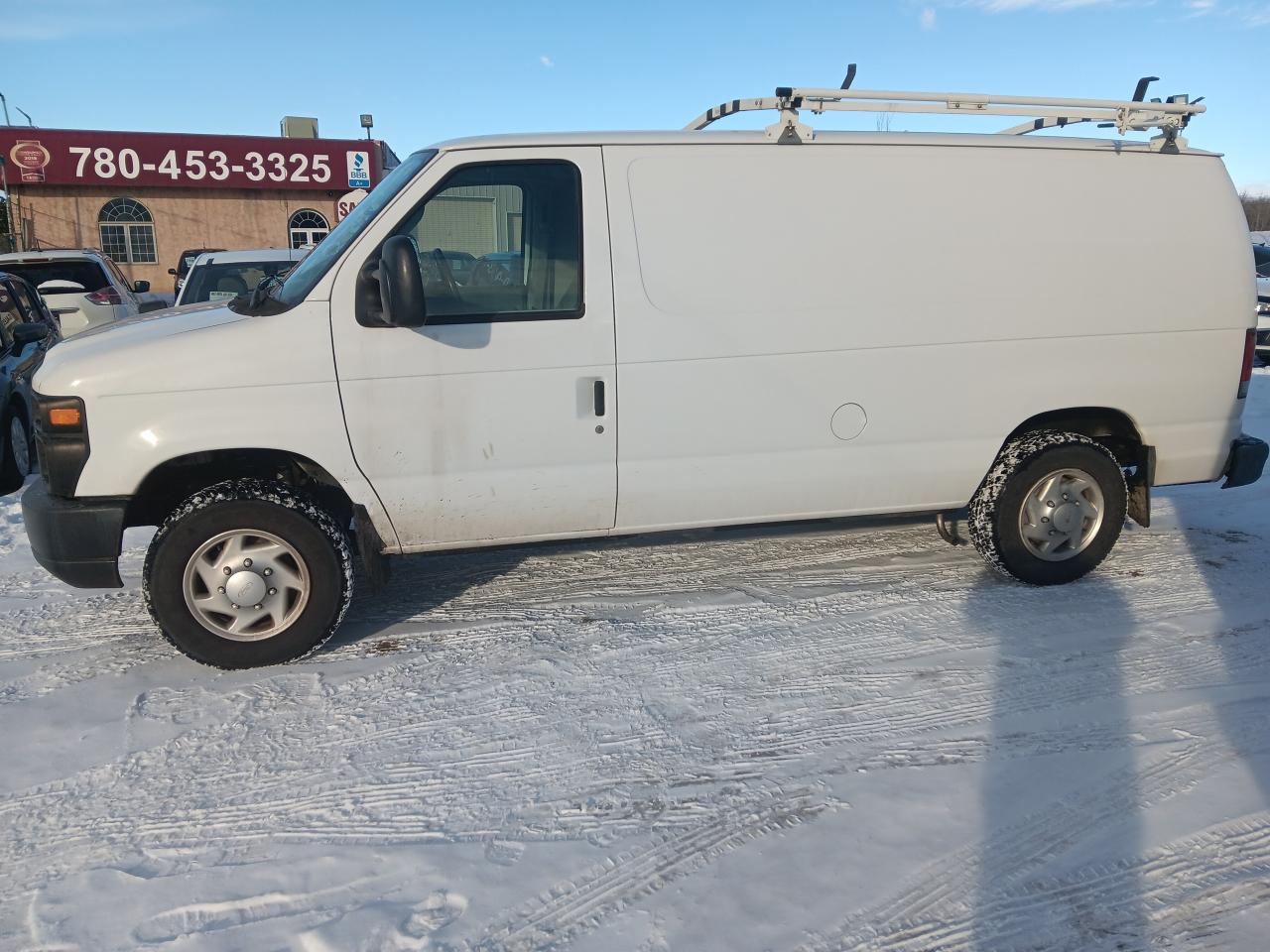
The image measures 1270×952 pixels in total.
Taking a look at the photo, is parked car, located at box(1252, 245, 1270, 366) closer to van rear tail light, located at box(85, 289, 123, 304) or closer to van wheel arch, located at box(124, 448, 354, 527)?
van wheel arch, located at box(124, 448, 354, 527)

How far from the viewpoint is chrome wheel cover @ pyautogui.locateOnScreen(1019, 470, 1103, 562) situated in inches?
193

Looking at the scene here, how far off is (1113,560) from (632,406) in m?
3.10

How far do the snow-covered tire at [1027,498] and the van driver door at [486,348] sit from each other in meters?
2.04

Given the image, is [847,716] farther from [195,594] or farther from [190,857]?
[195,594]

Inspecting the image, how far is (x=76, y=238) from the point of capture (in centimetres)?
3075

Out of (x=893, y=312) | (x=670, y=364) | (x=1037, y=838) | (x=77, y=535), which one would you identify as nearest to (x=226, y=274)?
(x=77, y=535)

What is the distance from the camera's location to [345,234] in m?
4.23

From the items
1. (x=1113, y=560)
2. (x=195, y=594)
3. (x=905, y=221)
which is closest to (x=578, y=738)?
(x=195, y=594)

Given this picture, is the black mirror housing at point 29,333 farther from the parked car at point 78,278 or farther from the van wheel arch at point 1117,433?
the van wheel arch at point 1117,433

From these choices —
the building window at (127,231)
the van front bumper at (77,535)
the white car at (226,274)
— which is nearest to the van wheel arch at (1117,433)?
the van front bumper at (77,535)

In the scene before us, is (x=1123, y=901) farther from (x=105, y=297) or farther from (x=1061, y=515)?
(x=105, y=297)

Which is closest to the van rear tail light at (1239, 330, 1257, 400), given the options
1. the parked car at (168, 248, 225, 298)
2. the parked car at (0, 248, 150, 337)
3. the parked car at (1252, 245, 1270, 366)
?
the parked car at (168, 248, 225, 298)

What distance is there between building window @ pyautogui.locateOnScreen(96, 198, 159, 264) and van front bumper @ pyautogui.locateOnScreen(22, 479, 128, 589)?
31.3 meters

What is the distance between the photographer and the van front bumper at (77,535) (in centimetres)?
389
